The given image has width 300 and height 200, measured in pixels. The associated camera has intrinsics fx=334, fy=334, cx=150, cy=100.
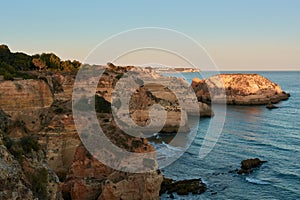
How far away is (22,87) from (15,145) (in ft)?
54.1

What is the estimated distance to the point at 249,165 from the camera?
129 feet

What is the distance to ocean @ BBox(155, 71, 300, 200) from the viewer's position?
32.2 m

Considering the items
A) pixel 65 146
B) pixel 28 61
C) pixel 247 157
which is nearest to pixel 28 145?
pixel 65 146

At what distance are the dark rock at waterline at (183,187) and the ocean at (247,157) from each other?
24.9 inches

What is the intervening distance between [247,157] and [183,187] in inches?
574

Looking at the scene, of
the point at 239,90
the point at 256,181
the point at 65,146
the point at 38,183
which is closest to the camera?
the point at 38,183

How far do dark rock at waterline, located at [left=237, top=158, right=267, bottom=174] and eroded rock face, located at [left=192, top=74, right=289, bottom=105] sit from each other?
6282 centimetres

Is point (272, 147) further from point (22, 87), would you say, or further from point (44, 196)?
point (44, 196)

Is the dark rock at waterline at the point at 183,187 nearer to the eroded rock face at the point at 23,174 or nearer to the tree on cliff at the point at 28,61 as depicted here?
the eroded rock face at the point at 23,174

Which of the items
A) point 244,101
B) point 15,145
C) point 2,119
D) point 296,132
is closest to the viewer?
point 15,145

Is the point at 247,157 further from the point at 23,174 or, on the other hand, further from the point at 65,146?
the point at 23,174

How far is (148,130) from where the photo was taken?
6075 centimetres

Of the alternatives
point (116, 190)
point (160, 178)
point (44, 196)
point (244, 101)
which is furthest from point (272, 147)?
point (244, 101)

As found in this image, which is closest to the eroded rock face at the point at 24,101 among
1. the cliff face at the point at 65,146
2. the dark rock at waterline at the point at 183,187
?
the cliff face at the point at 65,146
